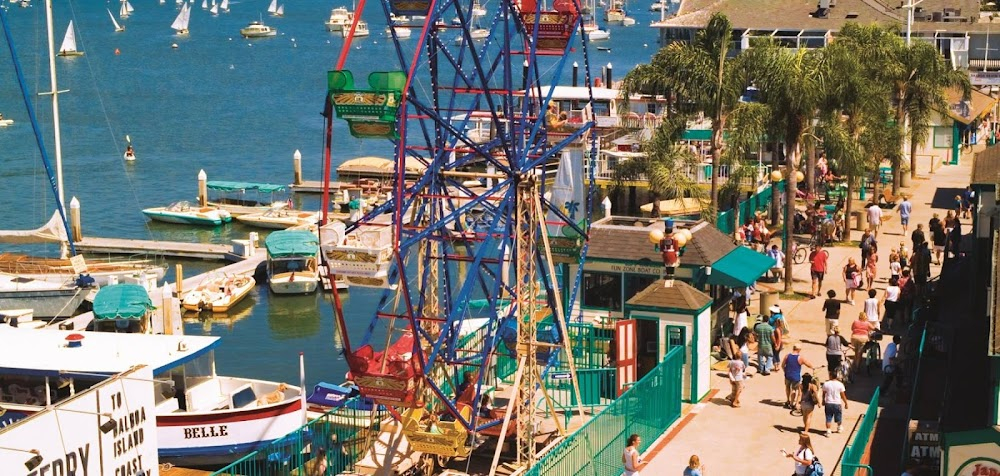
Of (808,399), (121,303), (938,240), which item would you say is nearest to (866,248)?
(938,240)

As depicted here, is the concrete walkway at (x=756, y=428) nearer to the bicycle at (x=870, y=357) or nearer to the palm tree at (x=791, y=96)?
the bicycle at (x=870, y=357)

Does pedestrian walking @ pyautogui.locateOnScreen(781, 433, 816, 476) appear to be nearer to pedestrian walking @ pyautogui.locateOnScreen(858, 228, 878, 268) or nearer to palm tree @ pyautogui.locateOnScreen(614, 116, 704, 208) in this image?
pedestrian walking @ pyautogui.locateOnScreen(858, 228, 878, 268)

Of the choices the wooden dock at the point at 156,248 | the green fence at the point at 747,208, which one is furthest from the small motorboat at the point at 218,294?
the green fence at the point at 747,208

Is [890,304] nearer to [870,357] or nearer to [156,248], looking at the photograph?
[870,357]

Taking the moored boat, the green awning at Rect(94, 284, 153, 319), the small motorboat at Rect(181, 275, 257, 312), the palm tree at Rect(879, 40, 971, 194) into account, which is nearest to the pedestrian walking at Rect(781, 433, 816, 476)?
the moored boat

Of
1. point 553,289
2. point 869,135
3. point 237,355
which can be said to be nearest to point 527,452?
point 553,289

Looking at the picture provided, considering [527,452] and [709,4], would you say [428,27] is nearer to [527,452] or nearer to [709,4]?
A: [527,452]
